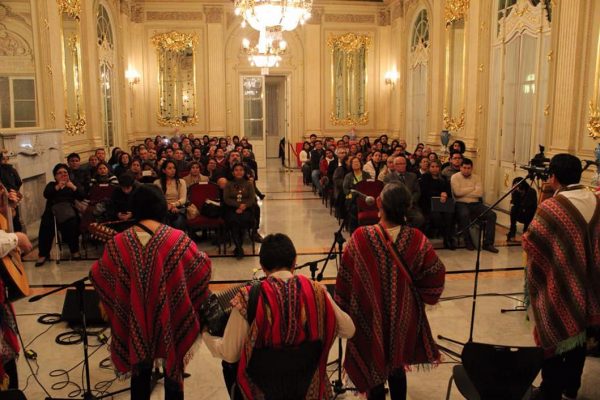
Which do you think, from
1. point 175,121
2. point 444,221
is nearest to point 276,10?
point 444,221

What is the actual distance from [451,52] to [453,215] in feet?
17.1

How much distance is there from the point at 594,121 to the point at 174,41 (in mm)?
11572

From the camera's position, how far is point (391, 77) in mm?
15367

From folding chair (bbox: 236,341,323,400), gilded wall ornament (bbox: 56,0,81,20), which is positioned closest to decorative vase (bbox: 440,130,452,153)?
gilded wall ornament (bbox: 56,0,81,20)

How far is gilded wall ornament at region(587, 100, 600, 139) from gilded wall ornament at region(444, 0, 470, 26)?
4220 millimetres

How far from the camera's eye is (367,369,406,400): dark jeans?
2.70 metres

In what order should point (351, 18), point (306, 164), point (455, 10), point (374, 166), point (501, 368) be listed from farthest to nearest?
1. point (351, 18)
2. point (306, 164)
3. point (455, 10)
4. point (374, 166)
5. point (501, 368)

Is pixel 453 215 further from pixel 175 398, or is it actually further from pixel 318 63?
pixel 318 63

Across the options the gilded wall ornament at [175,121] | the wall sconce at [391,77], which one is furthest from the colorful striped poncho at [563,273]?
the gilded wall ornament at [175,121]

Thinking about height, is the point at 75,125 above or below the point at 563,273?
above

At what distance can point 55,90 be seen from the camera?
343 inches

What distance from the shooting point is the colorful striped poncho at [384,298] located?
101 inches

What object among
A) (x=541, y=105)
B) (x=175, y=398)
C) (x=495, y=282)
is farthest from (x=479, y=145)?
(x=175, y=398)

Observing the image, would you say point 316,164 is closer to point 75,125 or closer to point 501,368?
point 75,125
